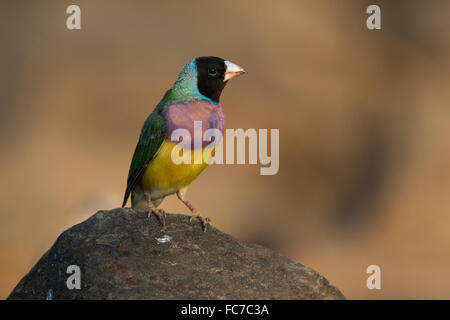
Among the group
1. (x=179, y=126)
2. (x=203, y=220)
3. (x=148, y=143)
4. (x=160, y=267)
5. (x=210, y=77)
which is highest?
(x=210, y=77)

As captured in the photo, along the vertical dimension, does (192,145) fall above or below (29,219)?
above

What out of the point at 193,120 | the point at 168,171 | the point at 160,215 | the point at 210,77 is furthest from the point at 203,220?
the point at 210,77

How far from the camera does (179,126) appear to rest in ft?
14.9

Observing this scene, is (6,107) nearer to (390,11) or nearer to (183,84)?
(183,84)

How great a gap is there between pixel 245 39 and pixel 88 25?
2.74 metres

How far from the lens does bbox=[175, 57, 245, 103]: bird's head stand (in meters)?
4.72

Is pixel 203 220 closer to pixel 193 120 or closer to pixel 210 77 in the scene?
pixel 193 120

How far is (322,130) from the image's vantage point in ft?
36.2

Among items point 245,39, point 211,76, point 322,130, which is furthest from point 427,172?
point 211,76

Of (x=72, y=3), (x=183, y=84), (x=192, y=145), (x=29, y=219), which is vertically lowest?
(x=29, y=219)

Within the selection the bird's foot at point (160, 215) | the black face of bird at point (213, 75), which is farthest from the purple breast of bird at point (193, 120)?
the bird's foot at point (160, 215)

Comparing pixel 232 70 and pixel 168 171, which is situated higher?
pixel 232 70

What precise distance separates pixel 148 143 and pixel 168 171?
34 centimetres

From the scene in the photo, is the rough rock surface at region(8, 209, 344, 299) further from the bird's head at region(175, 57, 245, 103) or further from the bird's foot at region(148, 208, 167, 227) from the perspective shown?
the bird's head at region(175, 57, 245, 103)
